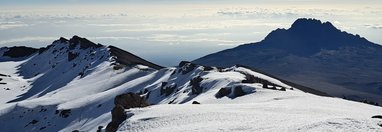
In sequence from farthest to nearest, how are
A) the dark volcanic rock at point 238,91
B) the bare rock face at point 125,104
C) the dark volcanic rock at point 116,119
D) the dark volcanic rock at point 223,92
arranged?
the dark volcanic rock at point 223,92 → the dark volcanic rock at point 238,91 → the bare rock face at point 125,104 → the dark volcanic rock at point 116,119

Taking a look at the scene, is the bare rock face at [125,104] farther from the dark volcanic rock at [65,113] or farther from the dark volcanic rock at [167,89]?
the dark volcanic rock at [65,113]

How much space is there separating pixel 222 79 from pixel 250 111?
4155 centimetres

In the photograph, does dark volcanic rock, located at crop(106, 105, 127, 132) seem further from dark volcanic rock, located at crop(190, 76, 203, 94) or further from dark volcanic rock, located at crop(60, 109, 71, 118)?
dark volcanic rock, located at crop(60, 109, 71, 118)

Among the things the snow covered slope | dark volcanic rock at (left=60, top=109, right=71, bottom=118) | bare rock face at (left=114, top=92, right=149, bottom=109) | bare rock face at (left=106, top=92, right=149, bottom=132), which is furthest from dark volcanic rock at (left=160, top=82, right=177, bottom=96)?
bare rock face at (left=114, top=92, right=149, bottom=109)

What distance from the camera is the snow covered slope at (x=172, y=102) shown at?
43406 millimetres

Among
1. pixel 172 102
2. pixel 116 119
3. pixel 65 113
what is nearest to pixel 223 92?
pixel 172 102

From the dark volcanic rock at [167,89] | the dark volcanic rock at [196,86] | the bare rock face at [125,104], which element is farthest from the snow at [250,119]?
the dark volcanic rock at [167,89]

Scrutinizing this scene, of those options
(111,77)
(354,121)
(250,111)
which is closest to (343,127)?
(354,121)

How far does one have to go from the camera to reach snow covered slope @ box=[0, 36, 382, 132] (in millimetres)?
43406

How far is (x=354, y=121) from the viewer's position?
3522 cm

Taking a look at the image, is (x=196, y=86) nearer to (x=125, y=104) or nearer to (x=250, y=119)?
(x=125, y=104)

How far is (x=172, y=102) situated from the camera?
89375 millimetres

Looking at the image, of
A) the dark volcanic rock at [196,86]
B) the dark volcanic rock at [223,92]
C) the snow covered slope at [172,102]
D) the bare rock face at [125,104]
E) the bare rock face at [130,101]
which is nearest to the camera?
the snow covered slope at [172,102]

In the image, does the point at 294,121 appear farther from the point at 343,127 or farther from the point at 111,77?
the point at 111,77
